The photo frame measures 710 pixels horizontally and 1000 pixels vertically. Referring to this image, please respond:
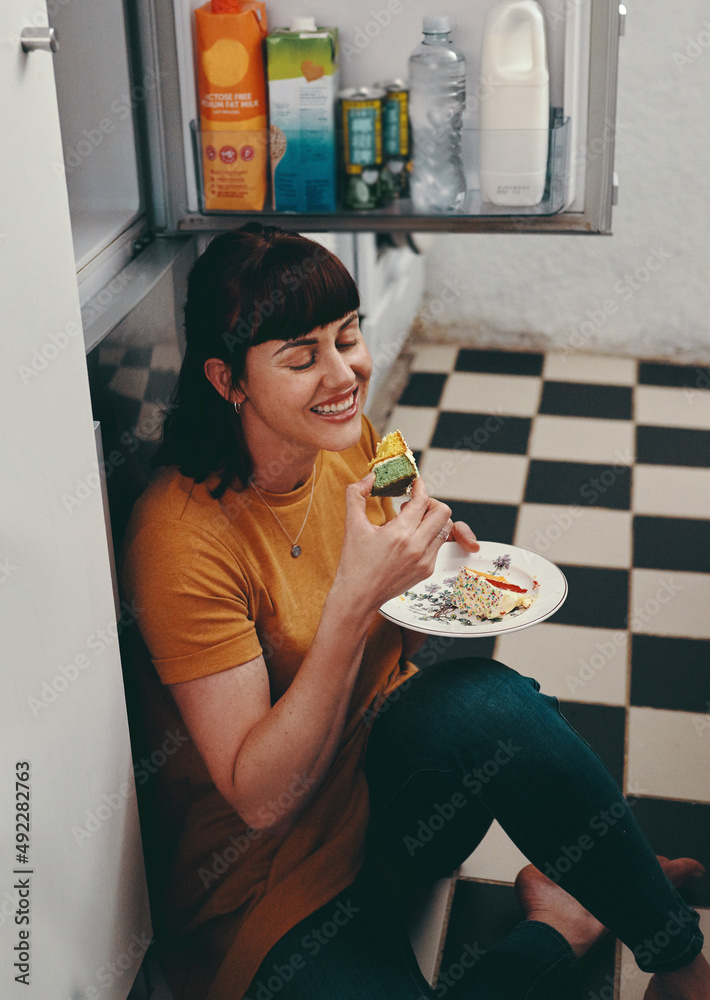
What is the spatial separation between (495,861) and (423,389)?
1.63 metres

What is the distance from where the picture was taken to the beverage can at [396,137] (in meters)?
1.39

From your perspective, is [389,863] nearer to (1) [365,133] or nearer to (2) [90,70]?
(1) [365,133]

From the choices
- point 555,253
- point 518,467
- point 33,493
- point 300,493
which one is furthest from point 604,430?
point 33,493

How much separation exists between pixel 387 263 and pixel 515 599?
5.17 ft

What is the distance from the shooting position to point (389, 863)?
130 centimetres

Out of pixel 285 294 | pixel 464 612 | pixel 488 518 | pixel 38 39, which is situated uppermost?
pixel 38 39

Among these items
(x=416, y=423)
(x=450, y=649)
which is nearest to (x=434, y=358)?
(x=416, y=423)

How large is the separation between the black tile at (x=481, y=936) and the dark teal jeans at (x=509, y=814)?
118 mm

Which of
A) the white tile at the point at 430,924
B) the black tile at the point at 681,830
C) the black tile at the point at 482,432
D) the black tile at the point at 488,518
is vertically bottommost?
the white tile at the point at 430,924

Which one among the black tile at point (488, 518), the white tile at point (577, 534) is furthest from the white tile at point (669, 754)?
the black tile at point (488, 518)

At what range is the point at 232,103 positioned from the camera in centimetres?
136

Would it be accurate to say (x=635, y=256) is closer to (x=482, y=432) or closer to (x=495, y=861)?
(x=482, y=432)

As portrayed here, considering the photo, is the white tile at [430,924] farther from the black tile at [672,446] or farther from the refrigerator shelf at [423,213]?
the black tile at [672,446]

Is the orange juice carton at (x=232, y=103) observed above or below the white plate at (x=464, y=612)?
above
